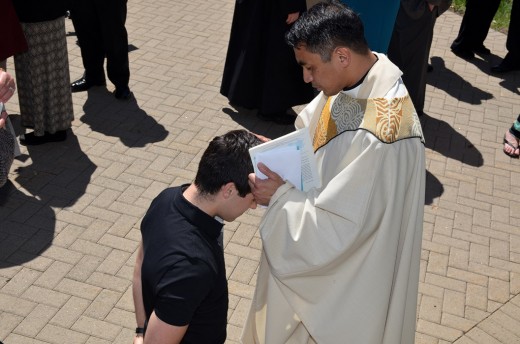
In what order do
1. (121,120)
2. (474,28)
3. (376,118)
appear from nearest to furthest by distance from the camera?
(376,118), (121,120), (474,28)

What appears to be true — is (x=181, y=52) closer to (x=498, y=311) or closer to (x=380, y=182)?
(x=498, y=311)

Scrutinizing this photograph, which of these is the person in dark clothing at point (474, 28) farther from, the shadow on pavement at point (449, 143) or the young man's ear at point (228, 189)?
the young man's ear at point (228, 189)

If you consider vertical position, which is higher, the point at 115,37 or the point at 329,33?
the point at 329,33

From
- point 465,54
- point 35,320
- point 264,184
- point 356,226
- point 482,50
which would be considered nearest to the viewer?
point 264,184

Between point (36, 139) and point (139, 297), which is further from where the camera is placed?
point (36, 139)

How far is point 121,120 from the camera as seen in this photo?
6.86 metres

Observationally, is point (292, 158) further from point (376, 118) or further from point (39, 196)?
point (39, 196)

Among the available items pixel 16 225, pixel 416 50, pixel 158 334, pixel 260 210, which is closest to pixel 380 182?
pixel 158 334

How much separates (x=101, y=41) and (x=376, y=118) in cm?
455

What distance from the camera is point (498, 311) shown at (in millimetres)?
5035

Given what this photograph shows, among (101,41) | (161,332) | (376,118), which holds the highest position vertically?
(376,118)

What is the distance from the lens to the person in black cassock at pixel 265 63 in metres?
6.73

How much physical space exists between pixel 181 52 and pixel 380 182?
557 centimetres

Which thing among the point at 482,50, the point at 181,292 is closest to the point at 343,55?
A: the point at 181,292
